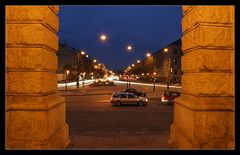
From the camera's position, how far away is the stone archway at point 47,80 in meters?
8.87

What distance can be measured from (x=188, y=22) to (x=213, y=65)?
1.65 meters

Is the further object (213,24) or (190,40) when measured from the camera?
(190,40)

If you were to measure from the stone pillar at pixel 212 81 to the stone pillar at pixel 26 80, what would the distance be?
386 cm

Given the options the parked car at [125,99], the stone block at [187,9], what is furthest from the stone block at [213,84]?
the parked car at [125,99]

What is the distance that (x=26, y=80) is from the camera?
29.4 ft

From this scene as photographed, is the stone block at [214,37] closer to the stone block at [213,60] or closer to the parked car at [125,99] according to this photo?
the stone block at [213,60]

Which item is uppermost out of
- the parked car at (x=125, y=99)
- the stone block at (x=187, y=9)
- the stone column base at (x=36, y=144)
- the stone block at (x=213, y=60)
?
the stone block at (x=187, y=9)

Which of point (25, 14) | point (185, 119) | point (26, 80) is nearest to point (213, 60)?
point (185, 119)

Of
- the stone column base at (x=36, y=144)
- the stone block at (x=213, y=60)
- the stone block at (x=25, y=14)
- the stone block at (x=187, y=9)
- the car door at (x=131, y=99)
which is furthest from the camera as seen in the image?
the car door at (x=131, y=99)

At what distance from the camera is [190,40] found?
9.88 meters

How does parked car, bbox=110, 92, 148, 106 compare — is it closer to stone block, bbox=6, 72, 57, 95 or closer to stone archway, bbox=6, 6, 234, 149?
stone archway, bbox=6, 6, 234, 149

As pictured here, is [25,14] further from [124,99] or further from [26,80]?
[124,99]

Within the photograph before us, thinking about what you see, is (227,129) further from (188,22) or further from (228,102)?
(188,22)
